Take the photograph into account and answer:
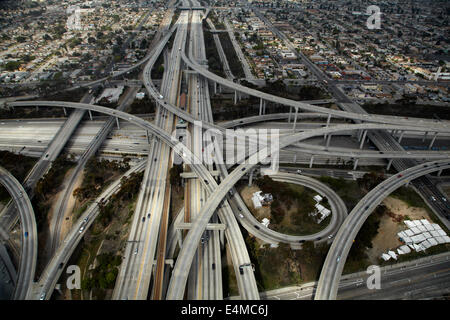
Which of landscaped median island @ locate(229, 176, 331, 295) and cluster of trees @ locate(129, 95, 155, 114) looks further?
cluster of trees @ locate(129, 95, 155, 114)

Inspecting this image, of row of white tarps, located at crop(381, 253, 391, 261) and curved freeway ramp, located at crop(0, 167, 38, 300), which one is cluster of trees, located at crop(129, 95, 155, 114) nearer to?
curved freeway ramp, located at crop(0, 167, 38, 300)

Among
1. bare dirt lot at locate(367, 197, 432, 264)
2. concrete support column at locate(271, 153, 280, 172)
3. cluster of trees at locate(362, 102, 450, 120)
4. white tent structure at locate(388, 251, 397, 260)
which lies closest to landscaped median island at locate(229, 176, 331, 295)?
concrete support column at locate(271, 153, 280, 172)

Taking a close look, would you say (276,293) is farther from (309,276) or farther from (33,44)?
(33,44)

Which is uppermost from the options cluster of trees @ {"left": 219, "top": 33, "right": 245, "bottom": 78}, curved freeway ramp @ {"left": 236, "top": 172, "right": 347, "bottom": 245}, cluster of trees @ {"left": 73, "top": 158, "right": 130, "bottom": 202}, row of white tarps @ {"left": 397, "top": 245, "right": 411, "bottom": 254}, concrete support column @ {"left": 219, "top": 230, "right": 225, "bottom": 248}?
cluster of trees @ {"left": 219, "top": 33, "right": 245, "bottom": 78}

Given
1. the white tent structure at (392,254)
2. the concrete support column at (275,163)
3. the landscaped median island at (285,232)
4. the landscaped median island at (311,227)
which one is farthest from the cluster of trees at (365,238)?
the concrete support column at (275,163)

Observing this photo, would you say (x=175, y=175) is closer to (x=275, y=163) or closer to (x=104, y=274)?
(x=104, y=274)

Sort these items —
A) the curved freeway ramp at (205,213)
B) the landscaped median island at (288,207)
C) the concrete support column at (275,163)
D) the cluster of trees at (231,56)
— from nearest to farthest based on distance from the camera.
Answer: the curved freeway ramp at (205,213) → the landscaped median island at (288,207) → the concrete support column at (275,163) → the cluster of trees at (231,56)

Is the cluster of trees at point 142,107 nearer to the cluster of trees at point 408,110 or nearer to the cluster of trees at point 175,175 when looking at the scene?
the cluster of trees at point 175,175
